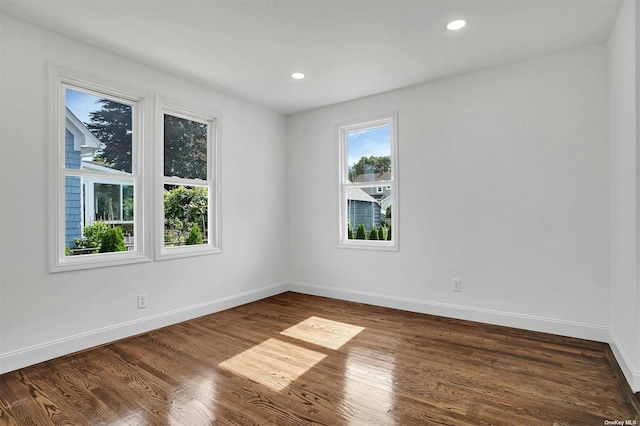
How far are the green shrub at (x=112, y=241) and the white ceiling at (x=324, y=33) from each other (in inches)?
66.5

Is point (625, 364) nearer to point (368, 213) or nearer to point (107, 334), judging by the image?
point (368, 213)

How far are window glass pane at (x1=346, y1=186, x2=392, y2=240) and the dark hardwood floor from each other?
4.39ft

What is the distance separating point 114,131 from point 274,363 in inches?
104

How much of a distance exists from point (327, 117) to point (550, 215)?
116 inches

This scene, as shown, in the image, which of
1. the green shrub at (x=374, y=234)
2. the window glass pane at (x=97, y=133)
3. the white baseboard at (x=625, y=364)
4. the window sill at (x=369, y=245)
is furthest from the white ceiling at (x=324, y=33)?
the white baseboard at (x=625, y=364)

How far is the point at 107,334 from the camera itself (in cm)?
Answer: 314

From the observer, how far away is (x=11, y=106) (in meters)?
2.63

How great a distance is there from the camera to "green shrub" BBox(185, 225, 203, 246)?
4.02 meters

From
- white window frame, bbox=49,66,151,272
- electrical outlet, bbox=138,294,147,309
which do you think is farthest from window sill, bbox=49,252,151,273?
electrical outlet, bbox=138,294,147,309

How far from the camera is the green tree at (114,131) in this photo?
10.6 feet

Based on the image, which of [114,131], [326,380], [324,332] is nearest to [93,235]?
[114,131]

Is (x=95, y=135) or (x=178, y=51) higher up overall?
(x=178, y=51)

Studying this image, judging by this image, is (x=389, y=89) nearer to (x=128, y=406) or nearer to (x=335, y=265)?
(x=335, y=265)

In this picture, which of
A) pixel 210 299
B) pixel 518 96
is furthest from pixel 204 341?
pixel 518 96
